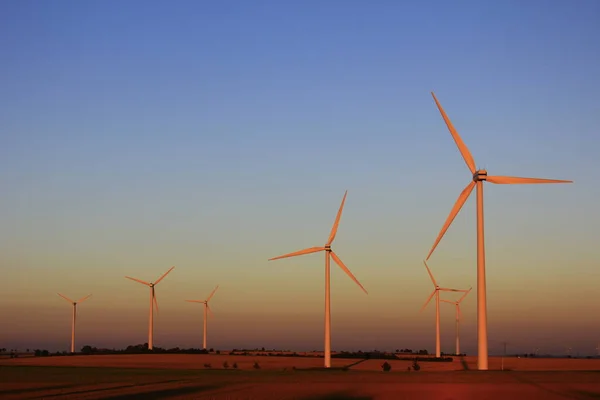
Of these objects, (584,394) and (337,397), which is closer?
(337,397)

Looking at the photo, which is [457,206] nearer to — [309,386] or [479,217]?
[479,217]

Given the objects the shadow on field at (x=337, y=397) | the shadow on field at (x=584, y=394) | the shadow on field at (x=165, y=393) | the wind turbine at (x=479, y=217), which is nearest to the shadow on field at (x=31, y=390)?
the shadow on field at (x=165, y=393)

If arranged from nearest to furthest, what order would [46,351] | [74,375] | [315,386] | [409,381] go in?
[315,386] → [409,381] → [74,375] → [46,351]

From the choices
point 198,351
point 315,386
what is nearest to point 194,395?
point 315,386

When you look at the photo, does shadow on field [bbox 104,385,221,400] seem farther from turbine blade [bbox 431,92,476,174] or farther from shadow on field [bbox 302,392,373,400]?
turbine blade [bbox 431,92,476,174]

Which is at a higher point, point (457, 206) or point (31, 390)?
point (457, 206)

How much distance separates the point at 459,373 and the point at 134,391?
29409 millimetres

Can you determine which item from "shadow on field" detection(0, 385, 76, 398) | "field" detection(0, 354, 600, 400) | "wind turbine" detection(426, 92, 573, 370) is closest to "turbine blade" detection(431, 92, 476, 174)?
"wind turbine" detection(426, 92, 573, 370)

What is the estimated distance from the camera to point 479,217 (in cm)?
6844

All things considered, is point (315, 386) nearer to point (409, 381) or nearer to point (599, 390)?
point (409, 381)

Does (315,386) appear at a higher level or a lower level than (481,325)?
lower

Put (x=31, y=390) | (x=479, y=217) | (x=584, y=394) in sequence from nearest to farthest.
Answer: (x=584, y=394), (x=31, y=390), (x=479, y=217)

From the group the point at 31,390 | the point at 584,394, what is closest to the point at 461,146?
the point at 584,394

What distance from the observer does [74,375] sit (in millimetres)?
77688
